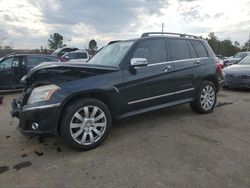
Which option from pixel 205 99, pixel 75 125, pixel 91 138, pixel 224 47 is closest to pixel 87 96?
pixel 75 125

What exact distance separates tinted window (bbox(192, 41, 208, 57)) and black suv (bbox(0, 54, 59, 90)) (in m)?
6.67

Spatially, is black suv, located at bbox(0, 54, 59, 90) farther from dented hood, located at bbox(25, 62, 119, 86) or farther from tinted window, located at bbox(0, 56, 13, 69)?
dented hood, located at bbox(25, 62, 119, 86)

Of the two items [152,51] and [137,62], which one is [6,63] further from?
[137,62]

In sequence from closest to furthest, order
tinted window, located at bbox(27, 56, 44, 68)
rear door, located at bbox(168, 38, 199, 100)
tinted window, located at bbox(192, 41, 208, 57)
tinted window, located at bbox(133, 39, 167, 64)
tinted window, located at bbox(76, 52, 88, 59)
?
tinted window, located at bbox(133, 39, 167, 64) < rear door, located at bbox(168, 38, 199, 100) < tinted window, located at bbox(192, 41, 208, 57) < tinted window, located at bbox(27, 56, 44, 68) < tinted window, located at bbox(76, 52, 88, 59)

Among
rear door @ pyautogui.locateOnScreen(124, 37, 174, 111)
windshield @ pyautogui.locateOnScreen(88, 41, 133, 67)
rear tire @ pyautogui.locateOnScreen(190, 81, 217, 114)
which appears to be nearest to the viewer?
rear door @ pyautogui.locateOnScreen(124, 37, 174, 111)

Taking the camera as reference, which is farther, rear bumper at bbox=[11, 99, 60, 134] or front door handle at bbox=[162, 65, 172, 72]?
front door handle at bbox=[162, 65, 172, 72]

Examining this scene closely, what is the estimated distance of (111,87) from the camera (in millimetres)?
4176

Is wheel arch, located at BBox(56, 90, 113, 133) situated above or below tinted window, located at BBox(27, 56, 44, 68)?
below

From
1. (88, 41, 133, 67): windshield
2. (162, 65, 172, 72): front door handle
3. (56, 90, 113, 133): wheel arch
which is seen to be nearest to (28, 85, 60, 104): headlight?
(56, 90, 113, 133): wheel arch

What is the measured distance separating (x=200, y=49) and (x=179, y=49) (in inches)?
30.8

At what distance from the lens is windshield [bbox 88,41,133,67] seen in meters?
4.61

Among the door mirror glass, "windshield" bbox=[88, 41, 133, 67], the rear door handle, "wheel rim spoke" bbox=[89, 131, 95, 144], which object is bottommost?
"wheel rim spoke" bbox=[89, 131, 95, 144]

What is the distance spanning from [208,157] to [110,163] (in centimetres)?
138

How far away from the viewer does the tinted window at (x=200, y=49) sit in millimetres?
5848
